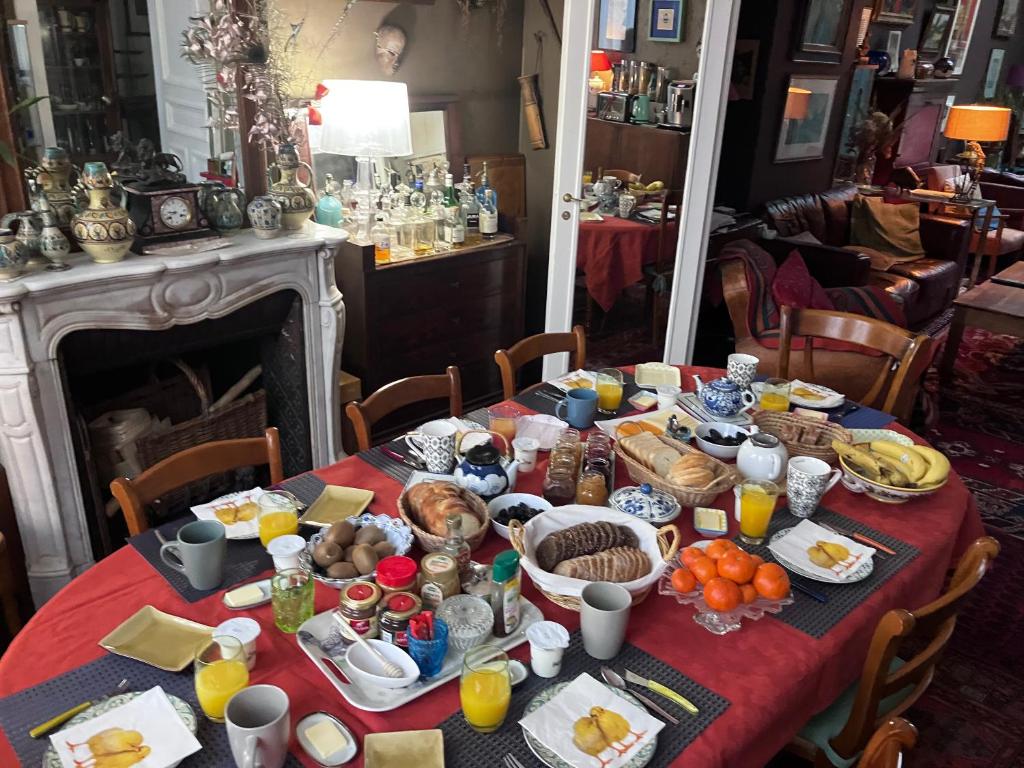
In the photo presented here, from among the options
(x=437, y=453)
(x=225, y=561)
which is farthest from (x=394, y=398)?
(x=225, y=561)

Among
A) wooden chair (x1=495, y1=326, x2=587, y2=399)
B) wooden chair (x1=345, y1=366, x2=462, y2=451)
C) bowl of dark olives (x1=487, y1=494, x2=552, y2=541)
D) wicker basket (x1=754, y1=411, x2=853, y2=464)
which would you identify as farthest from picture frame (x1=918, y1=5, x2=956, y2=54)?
bowl of dark olives (x1=487, y1=494, x2=552, y2=541)

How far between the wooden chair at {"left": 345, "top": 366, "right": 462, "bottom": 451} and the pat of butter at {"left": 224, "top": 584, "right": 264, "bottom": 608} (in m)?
0.59

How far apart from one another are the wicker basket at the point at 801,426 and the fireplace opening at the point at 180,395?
5.19 feet

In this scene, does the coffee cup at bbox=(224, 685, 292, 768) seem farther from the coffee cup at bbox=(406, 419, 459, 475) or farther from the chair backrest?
A: the chair backrest

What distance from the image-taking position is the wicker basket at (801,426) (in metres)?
1.93

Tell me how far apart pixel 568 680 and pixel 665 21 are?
3.43 m

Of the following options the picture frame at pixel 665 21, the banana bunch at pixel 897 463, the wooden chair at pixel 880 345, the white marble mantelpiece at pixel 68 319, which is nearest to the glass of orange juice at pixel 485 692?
the banana bunch at pixel 897 463

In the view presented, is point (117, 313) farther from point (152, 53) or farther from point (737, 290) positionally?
point (737, 290)

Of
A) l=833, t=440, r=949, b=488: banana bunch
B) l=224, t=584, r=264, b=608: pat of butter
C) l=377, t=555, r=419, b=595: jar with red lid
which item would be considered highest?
l=377, t=555, r=419, b=595: jar with red lid

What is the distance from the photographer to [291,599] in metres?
1.32

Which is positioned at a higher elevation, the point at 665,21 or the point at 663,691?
the point at 665,21

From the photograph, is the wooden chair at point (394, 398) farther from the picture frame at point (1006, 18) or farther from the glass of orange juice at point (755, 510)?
the picture frame at point (1006, 18)

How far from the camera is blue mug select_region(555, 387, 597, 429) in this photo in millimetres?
2066

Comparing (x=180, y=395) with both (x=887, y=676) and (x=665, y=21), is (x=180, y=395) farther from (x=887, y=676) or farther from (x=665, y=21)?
(x=665, y=21)
